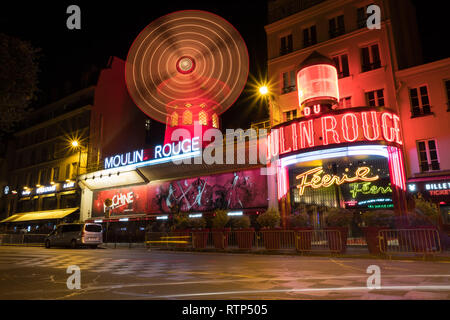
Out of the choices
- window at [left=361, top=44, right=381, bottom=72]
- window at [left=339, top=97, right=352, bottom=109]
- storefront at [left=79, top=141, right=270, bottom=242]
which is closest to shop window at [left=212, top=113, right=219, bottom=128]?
storefront at [left=79, top=141, right=270, bottom=242]

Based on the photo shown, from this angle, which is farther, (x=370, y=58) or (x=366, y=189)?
(x=366, y=189)

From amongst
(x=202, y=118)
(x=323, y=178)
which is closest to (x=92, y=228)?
(x=202, y=118)

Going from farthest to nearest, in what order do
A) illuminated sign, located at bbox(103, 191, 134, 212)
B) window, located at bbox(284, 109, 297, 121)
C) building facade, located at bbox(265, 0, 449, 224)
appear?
1. illuminated sign, located at bbox(103, 191, 134, 212)
2. window, located at bbox(284, 109, 297, 121)
3. building facade, located at bbox(265, 0, 449, 224)

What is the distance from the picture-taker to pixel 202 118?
28000 mm

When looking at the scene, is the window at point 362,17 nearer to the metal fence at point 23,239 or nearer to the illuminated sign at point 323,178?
the illuminated sign at point 323,178

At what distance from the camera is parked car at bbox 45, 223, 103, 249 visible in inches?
859

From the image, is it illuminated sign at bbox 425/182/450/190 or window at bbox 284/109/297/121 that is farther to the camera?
window at bbox 284/109/297/121

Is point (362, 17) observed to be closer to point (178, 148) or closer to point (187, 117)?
point (178, 148)

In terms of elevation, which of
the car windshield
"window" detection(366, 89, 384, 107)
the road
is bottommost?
the road

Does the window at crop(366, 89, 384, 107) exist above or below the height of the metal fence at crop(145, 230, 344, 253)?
above

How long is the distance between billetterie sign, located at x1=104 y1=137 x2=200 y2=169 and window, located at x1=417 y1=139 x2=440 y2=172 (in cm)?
1301

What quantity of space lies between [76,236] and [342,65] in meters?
19.6

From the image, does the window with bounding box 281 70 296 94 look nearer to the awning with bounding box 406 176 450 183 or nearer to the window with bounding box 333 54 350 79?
the window with bounding box 333 54 350 79
